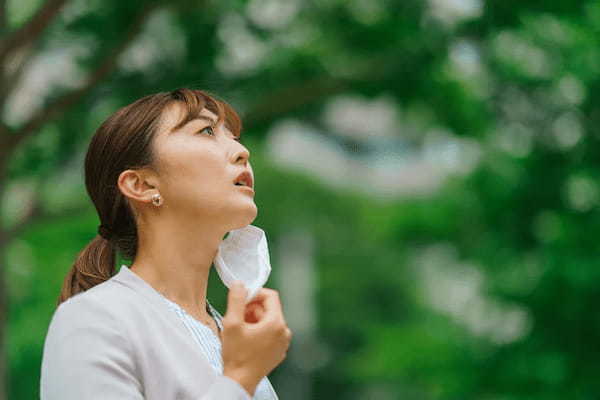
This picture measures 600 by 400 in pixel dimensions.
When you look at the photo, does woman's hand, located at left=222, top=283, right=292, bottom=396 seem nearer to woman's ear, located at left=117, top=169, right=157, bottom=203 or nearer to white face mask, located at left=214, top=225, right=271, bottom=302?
white face mask, located at left=214, top=225, right=271, bottom=302

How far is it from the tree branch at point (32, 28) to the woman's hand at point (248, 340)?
3958 millimetres

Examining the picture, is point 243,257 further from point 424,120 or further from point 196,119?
point 424,120

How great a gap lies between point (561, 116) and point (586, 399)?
2526 mm

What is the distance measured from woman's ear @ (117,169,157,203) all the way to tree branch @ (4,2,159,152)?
4.60 metres

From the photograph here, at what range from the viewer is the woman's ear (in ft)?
7.57

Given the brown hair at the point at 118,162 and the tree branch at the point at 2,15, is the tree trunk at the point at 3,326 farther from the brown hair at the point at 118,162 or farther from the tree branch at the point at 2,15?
the brown hair at the point at 118,162

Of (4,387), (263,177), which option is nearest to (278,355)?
(4,387)

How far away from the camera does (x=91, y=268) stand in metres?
2.44

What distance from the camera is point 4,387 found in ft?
24.5

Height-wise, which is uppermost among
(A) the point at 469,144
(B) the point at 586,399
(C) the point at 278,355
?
(C) the point at 278,355

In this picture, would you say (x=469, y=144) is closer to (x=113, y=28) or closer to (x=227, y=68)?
(x=227, y=68)

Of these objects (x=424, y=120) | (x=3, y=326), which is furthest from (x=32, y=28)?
(x=424, y=120)

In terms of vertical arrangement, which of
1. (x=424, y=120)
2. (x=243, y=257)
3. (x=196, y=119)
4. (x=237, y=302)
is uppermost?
(x=196, y=119)

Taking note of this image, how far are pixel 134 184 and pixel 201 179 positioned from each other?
157 millimetres
